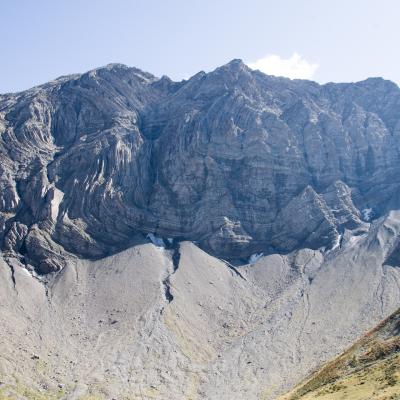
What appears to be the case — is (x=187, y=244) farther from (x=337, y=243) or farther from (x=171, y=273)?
(x=337, y=243)

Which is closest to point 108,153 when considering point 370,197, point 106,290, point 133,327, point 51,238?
point 51,238

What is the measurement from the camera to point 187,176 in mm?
172000

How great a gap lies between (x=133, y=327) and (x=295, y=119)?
342 feet

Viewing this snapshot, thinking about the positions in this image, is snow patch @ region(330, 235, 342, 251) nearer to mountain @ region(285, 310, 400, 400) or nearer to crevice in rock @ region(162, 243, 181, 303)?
crevice in rock @ region(162, 243, 181, 303)

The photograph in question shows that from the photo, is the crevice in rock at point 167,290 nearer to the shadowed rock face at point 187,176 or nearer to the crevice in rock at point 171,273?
the crevice in rock at point 171,273

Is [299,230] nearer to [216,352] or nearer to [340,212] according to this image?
[340,212]

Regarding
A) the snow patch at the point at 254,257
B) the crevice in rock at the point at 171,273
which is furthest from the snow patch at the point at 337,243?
the crevice in rock at the point at 171,273

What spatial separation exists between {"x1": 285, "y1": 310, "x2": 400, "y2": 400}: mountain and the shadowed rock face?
85.9 meters

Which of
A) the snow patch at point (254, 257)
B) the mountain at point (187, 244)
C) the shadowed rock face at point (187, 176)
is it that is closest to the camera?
the mountain at point (187, 244)

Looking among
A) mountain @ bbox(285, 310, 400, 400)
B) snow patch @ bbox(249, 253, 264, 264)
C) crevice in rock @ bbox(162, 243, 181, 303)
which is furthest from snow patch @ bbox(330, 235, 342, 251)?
mountain @ bbox(285, 310, 400, 400)

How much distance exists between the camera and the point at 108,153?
171750 millimetres

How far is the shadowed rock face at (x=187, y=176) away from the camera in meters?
153

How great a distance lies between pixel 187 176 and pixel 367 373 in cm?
12139

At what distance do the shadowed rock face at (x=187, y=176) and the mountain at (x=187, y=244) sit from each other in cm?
49
